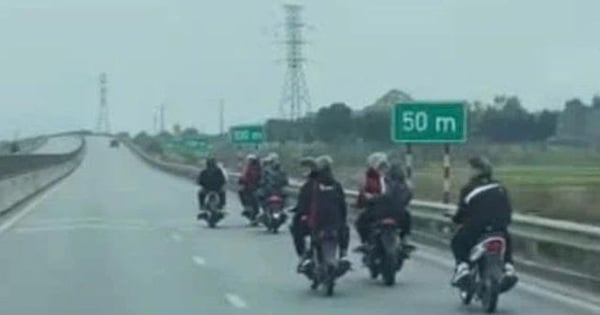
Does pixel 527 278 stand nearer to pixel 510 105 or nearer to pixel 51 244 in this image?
pixel 51 244

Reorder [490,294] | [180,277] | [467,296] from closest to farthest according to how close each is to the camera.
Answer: [490,294] < [467,296] < [180,277]

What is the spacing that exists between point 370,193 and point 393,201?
107cm

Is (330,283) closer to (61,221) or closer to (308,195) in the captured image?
(308,195)

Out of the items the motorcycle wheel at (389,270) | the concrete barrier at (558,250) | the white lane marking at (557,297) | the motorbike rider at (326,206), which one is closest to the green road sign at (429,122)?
the concrete barrier at (558,250)

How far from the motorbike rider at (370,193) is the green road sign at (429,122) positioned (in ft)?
32.2

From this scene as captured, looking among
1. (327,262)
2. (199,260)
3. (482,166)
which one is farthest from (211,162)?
(482,166)

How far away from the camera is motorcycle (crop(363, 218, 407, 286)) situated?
23.2 metres

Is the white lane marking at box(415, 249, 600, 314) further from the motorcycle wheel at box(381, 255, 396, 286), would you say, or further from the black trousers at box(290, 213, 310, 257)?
the black trousers at box(290, 213, 310, 257)

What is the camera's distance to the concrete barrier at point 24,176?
52.7 metres

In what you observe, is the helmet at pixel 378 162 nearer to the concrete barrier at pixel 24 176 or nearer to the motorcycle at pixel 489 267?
the motorcycle at pixel 489 267

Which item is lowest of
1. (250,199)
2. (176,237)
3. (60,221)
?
(60,221)

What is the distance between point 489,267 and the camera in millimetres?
19016

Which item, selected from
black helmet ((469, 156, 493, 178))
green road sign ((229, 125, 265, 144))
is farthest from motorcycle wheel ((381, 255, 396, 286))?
green road sign ((229, 125, 265, 144))

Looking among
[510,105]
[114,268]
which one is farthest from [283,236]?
[510,105]
